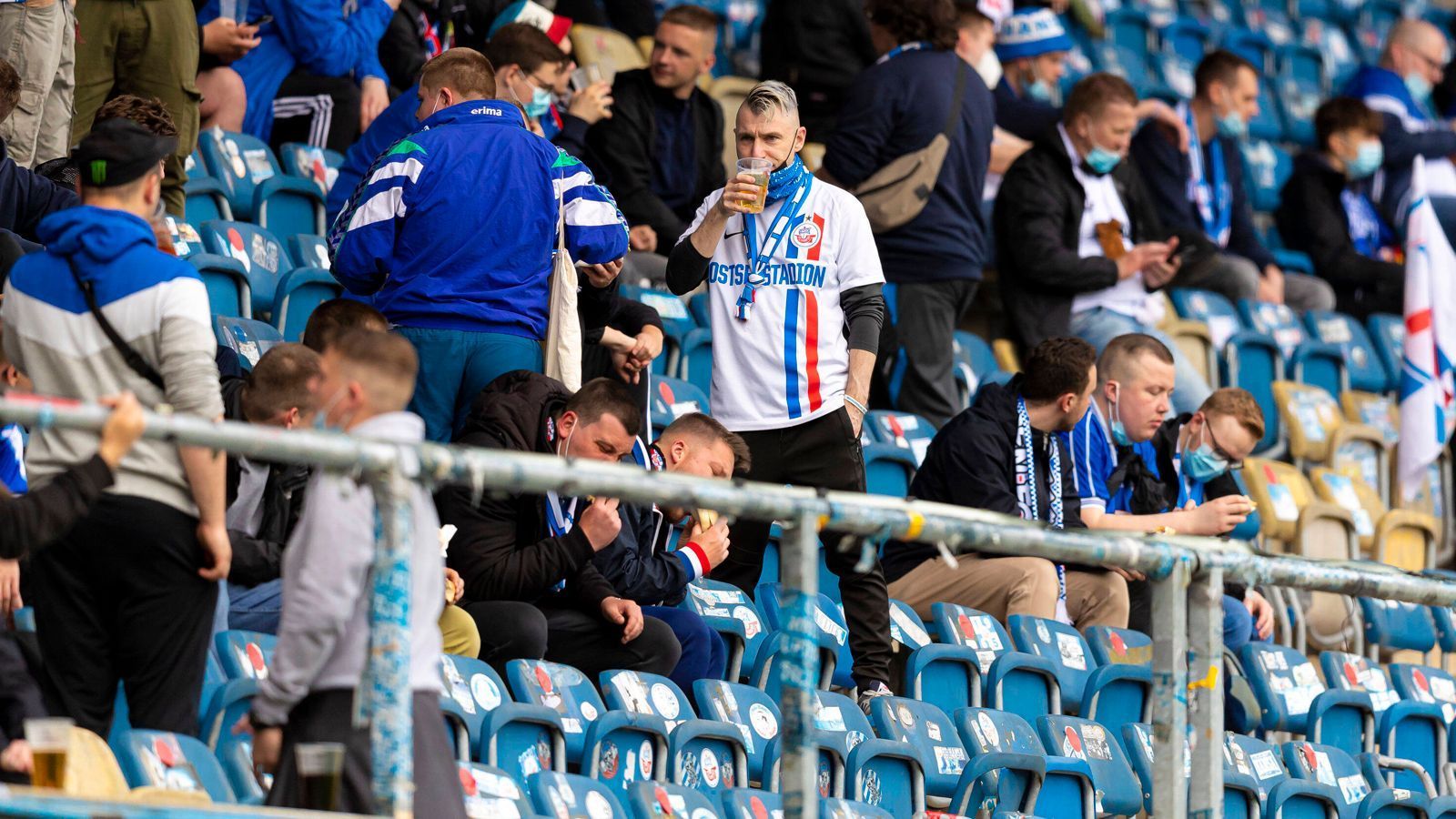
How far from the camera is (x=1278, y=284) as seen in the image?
34.9 ft

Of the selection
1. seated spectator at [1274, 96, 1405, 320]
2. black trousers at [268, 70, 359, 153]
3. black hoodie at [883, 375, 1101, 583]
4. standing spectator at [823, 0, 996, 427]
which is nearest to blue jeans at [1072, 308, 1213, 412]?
standing spectator at [823, 0, 996, 427]

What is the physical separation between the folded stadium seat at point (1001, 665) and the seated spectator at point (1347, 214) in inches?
202

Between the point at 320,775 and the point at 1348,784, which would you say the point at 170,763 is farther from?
the point at 1348,784

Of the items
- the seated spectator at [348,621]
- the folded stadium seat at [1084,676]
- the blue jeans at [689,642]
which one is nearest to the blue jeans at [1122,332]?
the folded stadium seat at [1084,676]

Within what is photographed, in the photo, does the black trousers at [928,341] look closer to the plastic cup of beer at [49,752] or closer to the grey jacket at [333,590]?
the grey jacket at [333,590]

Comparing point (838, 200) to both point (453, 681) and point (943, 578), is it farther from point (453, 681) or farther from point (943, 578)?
point (453, 681)

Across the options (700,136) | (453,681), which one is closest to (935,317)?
(700,136)

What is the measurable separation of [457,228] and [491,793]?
75.3 inches

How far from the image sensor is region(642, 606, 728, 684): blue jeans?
600cm

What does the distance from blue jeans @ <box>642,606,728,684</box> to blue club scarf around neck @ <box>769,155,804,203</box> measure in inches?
49.8

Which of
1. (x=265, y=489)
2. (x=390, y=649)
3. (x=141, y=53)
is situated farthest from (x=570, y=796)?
(x=141, y=53)

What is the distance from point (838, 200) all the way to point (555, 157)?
848mm

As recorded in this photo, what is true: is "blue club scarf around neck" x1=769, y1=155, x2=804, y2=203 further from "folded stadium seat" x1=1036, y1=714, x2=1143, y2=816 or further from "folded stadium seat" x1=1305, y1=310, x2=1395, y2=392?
"folded stadium seat" x1=1305, y1=310, x2=1395, y2=392

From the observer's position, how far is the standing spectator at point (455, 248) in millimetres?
5977
